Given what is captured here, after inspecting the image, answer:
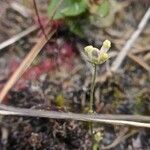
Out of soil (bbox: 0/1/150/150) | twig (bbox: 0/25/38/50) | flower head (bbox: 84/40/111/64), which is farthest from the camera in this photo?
twig (bbox: 0/25/38/50)

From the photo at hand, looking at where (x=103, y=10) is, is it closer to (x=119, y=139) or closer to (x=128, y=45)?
(x=128, y=45)

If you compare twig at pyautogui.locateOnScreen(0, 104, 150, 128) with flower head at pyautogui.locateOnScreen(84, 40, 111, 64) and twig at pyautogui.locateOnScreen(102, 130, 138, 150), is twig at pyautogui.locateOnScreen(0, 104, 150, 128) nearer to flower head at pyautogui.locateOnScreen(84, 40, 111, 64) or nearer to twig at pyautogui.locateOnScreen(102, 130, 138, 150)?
flower head at pyautogui.locateOnScreen(84, 40, 111, 64)

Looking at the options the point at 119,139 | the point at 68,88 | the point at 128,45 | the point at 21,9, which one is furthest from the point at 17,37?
the point at 119,139

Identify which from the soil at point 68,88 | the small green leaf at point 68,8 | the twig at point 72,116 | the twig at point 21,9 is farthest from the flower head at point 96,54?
the twig at point 21,9

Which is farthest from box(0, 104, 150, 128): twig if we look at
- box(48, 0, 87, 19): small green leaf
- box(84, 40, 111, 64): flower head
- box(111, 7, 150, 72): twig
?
box(48, 0, 87, 19): small green leaf

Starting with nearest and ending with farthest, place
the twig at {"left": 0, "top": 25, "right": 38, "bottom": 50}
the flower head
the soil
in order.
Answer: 1. the flower head
2. the soil
3. the twig at {"left": 0, "top": 25, "right": 38, "bottom": 50}

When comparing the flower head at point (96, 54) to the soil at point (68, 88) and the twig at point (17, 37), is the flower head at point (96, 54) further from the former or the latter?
the twig at point (17, 37)

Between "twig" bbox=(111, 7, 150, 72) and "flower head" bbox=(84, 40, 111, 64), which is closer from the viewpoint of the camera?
"flower head" bbox=(84, 40, 111, 64)
